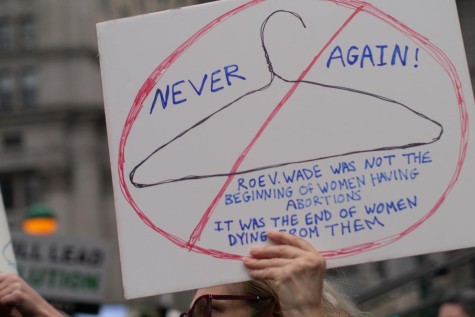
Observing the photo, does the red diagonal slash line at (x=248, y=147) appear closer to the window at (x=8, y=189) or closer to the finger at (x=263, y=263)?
the finger at (x=263, y=263)

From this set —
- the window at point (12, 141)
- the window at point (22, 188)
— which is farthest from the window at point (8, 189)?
the window at point (12, 141)

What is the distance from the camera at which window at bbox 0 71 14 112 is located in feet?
154

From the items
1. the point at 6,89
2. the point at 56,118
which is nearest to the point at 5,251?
the point at 56,118

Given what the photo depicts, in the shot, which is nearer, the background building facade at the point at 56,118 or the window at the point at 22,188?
the background building facade at the point at 56,118

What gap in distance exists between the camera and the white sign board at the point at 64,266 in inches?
337

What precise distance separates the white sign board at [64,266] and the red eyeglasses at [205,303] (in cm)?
576

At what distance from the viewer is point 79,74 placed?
46.9m

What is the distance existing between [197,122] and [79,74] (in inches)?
1770

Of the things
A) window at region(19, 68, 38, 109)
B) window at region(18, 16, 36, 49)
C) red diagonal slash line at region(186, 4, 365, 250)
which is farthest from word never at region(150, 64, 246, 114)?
window at region(18, 16, 36, 49)

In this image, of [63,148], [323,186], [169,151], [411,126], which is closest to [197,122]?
[169,151]

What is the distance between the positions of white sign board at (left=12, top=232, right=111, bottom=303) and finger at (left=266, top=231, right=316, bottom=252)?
19.7 feet

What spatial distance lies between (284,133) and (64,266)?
6478mm

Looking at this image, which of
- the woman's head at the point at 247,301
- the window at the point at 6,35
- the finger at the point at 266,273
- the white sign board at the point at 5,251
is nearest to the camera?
the finger at the point at 266,273

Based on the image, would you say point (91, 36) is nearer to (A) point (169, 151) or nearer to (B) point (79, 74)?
(B) point (79, 74)
